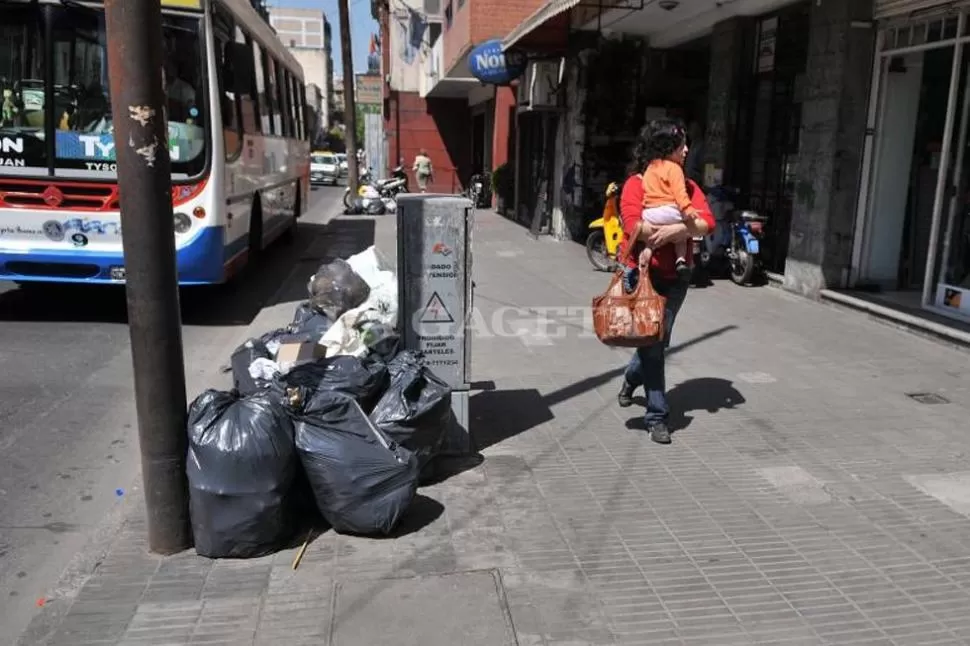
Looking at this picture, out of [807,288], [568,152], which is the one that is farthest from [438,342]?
[568,152]

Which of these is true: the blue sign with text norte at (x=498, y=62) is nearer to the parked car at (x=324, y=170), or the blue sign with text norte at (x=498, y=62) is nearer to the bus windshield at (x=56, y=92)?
the bus windshield at (x=56, y=92)

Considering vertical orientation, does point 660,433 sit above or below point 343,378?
below

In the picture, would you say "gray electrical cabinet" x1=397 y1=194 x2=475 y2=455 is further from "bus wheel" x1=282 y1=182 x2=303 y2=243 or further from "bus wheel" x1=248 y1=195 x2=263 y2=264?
"bus wheel" x1=282 y1=182 x2=303 y2=243

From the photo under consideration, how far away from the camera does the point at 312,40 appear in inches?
4131

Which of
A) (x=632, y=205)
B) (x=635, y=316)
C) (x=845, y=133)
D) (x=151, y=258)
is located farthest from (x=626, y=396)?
(x=845, y=133)

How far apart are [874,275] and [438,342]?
668 cm

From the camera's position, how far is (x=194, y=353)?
7246mm

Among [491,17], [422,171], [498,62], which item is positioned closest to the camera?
[498,62]

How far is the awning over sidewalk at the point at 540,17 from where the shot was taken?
10906mm

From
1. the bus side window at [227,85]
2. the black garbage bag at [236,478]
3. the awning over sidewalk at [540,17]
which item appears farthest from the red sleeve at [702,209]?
the awning over sidewalk at [540,17]

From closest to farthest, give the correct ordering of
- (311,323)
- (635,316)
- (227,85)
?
(635,316) → (311,323) → (227,85)

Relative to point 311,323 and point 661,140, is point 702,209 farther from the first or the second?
point 311,323

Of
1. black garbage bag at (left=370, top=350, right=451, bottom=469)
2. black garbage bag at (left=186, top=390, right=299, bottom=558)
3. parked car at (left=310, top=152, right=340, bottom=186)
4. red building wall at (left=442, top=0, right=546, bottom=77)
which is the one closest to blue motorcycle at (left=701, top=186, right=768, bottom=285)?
black garbage bag at (left=370, top=350, right=451, bottom=469)

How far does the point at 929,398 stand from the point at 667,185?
9.21ft
